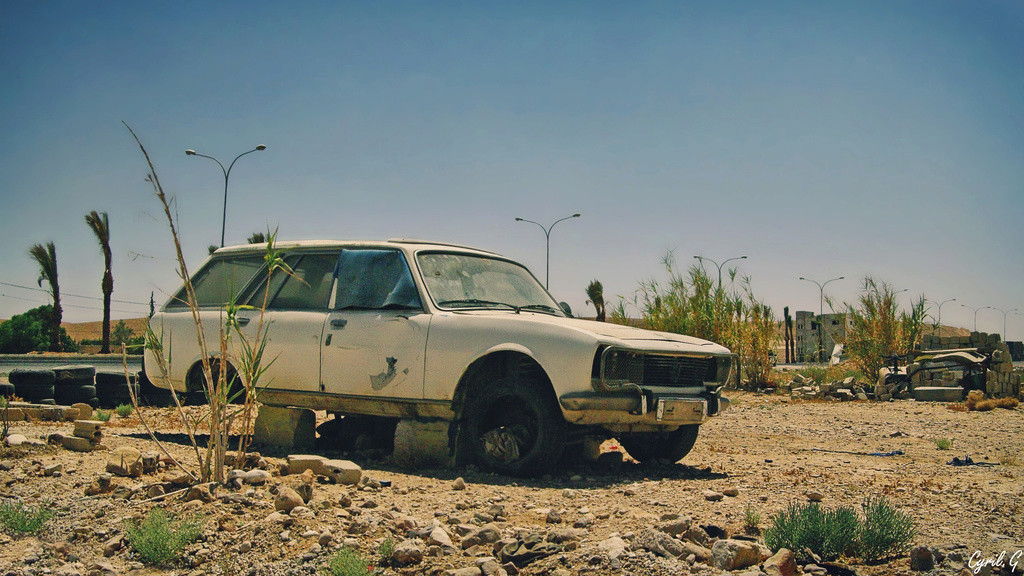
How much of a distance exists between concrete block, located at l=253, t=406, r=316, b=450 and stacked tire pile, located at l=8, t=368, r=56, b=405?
5103 mm

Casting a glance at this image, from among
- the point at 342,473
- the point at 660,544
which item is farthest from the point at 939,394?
the point at 660,544

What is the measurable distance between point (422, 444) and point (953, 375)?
14630 millimetres

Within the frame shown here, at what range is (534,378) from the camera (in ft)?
19.4

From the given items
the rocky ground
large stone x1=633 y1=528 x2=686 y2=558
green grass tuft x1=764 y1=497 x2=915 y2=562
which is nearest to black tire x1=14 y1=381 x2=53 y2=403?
the rocky ground

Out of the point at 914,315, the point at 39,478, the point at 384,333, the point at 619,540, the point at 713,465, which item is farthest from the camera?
the point at 914,315

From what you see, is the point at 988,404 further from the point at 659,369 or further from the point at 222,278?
the point at 222,278

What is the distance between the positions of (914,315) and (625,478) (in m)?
15.4

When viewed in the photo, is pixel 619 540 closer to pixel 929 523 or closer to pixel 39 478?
pixel 929 523

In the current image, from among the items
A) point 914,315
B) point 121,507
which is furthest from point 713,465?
point 914,315

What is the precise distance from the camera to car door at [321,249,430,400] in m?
6.24

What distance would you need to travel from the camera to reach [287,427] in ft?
23.1

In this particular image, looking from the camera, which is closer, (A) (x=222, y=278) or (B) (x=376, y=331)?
(B) (x=376, y=331)

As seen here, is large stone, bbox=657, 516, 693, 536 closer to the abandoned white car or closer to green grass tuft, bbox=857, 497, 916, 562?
green grass tuft, bbox=857, 497, 916, 562

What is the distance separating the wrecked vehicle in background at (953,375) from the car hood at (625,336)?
37.7 ft
